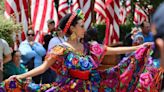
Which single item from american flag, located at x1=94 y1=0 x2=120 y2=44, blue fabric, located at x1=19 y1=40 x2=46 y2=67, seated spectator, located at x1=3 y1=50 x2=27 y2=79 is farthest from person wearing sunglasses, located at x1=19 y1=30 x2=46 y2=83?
american flag, located at x1=94 y1=0 x2=120 y2=44

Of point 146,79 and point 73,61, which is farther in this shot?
point 146,79

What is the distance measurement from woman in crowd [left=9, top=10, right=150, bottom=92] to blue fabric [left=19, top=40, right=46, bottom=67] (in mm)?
2364

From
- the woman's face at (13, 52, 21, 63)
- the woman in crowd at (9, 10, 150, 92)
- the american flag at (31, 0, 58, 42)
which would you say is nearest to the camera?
the woman in crowd at (9, 10, 150, 92)

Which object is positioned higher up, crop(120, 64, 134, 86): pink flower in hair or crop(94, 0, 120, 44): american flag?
crop(94, 0, 120, 44): american flag

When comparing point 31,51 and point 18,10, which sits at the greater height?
point 18,10

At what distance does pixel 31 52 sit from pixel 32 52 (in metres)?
0.02

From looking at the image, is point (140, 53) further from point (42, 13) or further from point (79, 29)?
point (42, 13)

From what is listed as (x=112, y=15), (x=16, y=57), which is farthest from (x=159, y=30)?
(x=112, y=15)

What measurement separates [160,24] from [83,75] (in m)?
3.65

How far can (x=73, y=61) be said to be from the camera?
15.3ft

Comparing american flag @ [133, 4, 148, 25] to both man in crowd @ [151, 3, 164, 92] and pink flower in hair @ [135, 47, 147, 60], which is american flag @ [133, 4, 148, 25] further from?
man in crowd @ [151, 3, 164, 92]

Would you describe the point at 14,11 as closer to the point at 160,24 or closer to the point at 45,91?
the point at 45,91

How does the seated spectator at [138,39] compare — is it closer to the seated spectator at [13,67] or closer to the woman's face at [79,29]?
the seated spectator at [13,67]

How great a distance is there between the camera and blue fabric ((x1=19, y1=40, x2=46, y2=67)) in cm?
714
